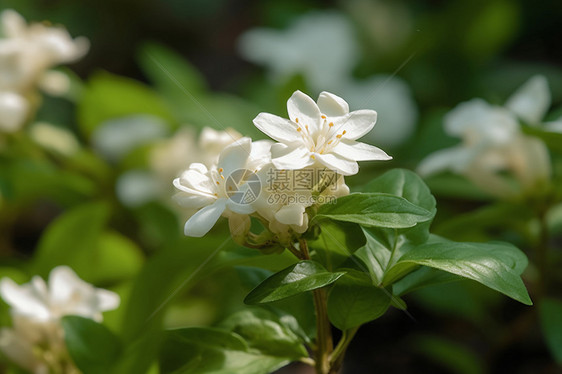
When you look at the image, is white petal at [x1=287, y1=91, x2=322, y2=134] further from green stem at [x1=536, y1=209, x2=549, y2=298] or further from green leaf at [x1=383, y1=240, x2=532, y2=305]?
green stem at [x1=536, y1=209, x2=549, y2=298]

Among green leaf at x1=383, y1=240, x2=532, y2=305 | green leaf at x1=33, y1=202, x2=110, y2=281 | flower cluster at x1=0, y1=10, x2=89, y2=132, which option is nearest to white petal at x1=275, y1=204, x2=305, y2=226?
green leaf at x1=383, y1=240, x2=532, y2=305

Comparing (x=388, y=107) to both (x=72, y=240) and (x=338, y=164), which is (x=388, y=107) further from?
(x=338, y=164)

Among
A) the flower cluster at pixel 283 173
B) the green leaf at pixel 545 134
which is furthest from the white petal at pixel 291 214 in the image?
the green leaf at pixel 545 134

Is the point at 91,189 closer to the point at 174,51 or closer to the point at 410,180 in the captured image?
the point at 410,180

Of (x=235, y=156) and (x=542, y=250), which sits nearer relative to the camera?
(x=235, y=156)

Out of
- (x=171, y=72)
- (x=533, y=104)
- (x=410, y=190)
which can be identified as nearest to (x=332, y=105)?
(x=410, y=190)

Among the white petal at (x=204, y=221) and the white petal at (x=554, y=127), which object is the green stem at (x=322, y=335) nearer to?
the white petal at (x=204, y=221)
